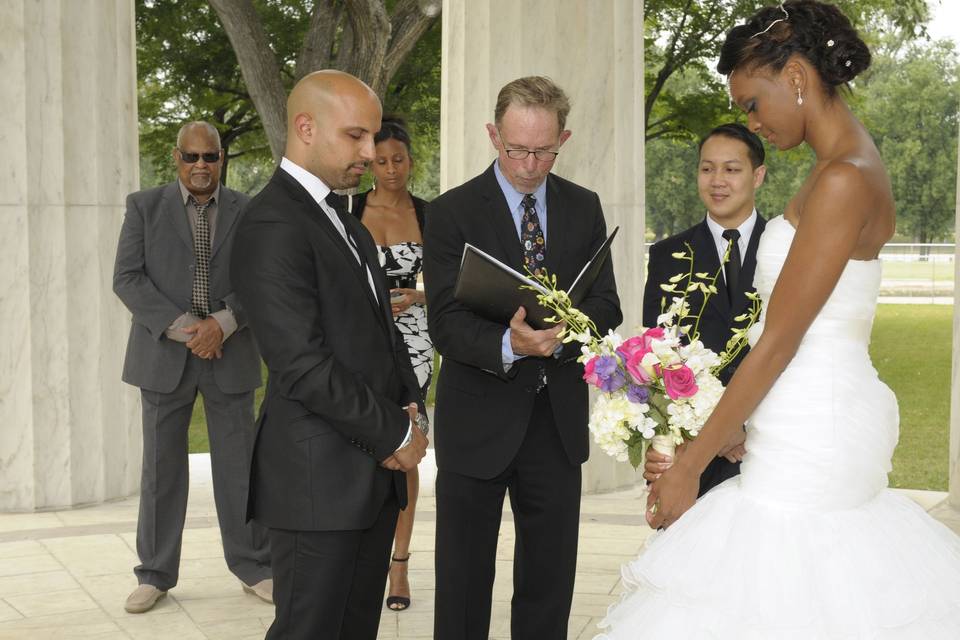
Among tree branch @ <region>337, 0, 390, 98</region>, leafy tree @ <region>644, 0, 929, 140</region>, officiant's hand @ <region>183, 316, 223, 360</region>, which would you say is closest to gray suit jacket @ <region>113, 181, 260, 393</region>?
officiant's hand @ <region>183, 316, 223, 360</region>

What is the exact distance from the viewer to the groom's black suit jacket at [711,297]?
4809 millimetres

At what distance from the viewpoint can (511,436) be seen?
448 centimetres

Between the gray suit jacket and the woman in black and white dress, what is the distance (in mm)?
796

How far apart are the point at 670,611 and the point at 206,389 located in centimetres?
366

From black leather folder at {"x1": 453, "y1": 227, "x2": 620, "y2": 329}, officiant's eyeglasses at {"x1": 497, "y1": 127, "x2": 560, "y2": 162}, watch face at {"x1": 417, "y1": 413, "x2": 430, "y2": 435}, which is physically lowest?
watch face at {"x1": 417, "y1": 413, "x2": 430, "y2": 435}

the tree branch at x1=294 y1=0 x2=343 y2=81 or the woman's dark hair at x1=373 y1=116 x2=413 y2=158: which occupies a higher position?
the tree branch at x1=294 y1=0 x2=343 y2=81

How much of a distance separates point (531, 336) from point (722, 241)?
4.44 feet

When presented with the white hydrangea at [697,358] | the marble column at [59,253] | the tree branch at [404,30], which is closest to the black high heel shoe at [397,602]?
the white hydrangea at [697,358]

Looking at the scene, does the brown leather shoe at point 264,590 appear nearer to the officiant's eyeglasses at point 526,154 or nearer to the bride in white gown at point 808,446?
the officiant's eyeglasses at point 526,154

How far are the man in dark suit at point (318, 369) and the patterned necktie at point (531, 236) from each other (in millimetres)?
899

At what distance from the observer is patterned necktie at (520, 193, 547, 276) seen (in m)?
4.61

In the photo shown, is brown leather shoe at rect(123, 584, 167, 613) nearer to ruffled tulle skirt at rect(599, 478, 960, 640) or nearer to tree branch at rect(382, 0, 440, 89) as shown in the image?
ruffled tulle skirt at rect(599, 478, 960, 640)

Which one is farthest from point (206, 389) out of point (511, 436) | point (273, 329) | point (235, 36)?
point (235, 36)

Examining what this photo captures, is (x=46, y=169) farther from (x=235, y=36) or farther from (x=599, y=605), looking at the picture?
(x=235, y=36)
